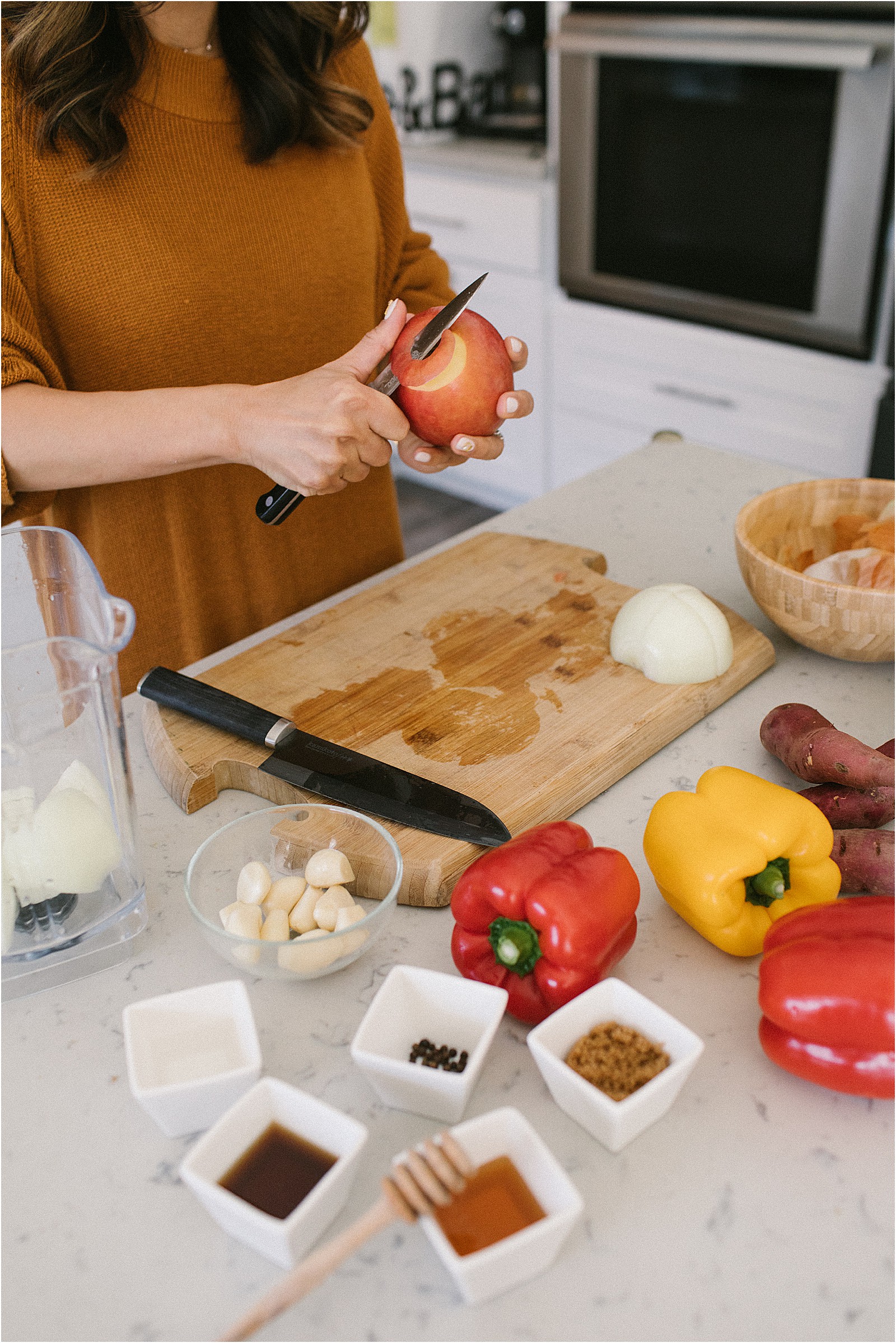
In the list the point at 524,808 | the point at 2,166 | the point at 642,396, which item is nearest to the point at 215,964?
the point at 524,808

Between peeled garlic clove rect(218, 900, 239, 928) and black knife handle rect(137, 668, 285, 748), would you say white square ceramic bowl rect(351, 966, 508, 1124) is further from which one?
black knife handle rect(137, 668, 285, 748)

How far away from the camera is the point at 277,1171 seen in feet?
2.15

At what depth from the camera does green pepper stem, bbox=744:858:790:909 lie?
83cm

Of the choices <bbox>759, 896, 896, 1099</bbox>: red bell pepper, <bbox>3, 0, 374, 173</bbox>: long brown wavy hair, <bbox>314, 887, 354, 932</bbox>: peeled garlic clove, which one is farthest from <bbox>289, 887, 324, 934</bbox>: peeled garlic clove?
<bbox>3, 0, 374, 173</bbox>: long brown wavy hair

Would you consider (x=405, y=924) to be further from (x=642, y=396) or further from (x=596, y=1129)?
(x=642, y=396)

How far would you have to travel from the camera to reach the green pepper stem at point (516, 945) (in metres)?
0.77

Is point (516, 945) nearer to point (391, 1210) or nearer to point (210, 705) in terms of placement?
point (391, 1210)

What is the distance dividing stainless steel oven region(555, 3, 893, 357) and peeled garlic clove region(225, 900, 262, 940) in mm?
2258

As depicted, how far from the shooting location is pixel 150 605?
1407mm

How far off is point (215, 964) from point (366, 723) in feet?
1.03

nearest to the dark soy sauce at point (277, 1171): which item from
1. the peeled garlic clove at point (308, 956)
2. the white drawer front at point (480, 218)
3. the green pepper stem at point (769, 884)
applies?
the peeled garlic clove at point (308, 956)

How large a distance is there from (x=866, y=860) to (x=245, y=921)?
50 centimetres

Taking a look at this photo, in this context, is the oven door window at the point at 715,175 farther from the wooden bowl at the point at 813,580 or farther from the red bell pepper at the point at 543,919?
the red bell pepper at the point at 543,919

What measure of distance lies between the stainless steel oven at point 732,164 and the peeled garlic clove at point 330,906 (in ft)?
7.22
